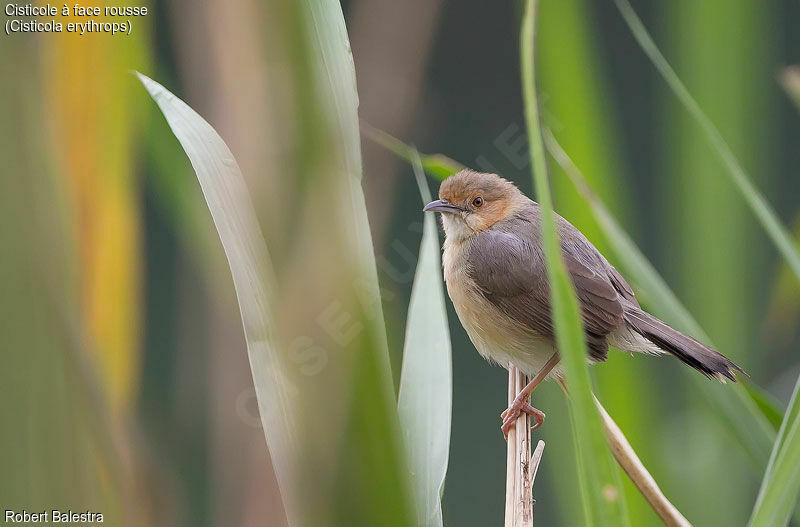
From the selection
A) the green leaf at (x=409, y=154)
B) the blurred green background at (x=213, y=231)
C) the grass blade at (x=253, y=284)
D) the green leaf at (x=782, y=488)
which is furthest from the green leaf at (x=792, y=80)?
the grass blade at (x=253, y=284)

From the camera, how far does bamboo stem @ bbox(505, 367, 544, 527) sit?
141 cm

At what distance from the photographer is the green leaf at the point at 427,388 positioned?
1029 millimetres

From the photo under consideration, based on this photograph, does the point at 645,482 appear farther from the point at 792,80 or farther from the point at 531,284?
the point at 792,80

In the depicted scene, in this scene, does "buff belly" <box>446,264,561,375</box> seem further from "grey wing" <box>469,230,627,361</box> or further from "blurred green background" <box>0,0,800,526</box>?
"blurred green background" <box>0,0,800,526</box>

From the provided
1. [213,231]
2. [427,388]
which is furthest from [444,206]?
[427,388]

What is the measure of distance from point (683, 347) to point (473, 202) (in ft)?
2.85

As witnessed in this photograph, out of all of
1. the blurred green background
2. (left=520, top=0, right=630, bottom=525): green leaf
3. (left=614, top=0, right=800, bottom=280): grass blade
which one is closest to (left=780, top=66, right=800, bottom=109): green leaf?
the blurred green background

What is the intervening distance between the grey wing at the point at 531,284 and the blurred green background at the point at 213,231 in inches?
7.9

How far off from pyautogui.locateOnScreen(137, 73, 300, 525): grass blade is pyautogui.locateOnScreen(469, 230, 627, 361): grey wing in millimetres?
1125

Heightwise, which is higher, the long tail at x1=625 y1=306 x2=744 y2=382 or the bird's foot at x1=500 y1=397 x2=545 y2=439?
the long tail at x1=625 y1=306 x2=744 y2=382

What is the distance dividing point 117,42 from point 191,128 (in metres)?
0.51

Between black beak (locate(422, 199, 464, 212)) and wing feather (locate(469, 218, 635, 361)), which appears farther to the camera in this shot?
black beak (locate(422, 199, 464, 212))

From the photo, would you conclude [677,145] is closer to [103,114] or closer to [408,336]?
[408,336]

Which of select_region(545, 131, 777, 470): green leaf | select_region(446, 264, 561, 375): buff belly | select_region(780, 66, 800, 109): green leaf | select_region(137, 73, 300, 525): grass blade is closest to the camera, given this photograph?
select_region(137, 73, 300, 525): grass blade
